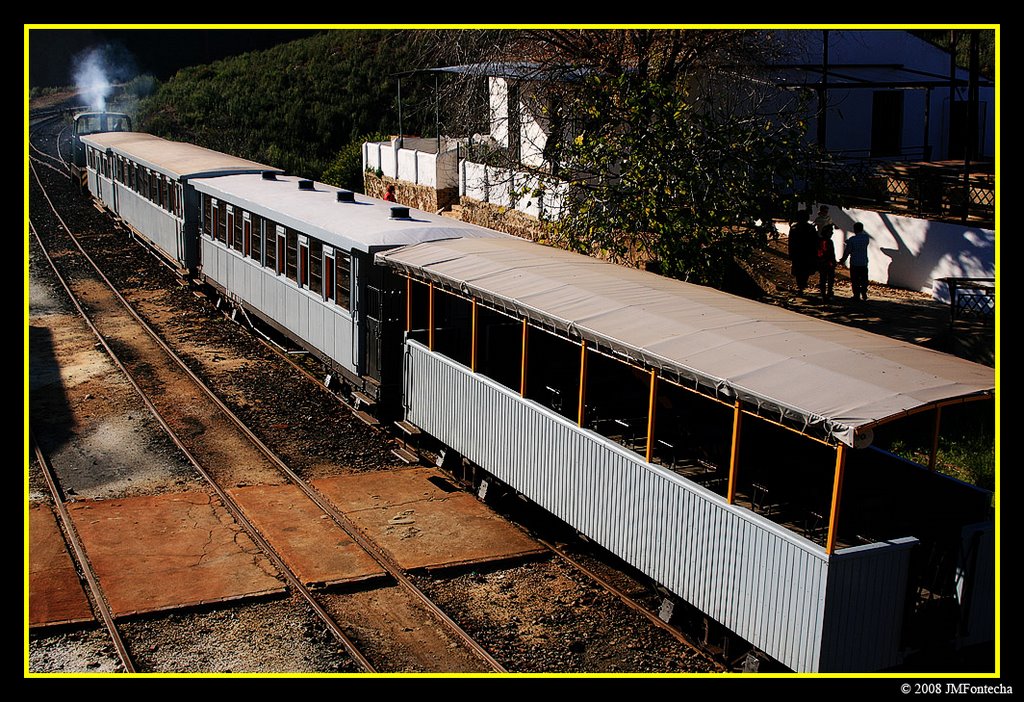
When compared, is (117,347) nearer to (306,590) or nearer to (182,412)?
(182,412)

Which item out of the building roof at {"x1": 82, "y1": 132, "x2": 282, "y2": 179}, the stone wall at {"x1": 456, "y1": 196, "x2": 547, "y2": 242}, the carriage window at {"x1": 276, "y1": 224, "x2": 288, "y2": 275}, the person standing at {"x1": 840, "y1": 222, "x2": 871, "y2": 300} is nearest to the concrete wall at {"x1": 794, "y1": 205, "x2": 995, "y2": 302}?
the person standing at {"x1": 840, "y1": 222, "x2": 871, "y2": 300}

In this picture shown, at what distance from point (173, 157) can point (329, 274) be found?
1125 centimetres

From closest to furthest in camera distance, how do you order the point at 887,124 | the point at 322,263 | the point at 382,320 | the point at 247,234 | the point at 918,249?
the point at 382,320, the point at 322,263, the point at 247,234, the point at 918,249, the point at 887,124

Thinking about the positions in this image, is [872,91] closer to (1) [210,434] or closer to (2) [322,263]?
(2) [322,263]

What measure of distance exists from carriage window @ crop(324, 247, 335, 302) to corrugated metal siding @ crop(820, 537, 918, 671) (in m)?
8.62

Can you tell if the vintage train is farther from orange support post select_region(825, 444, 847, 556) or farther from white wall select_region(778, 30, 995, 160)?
white wall select_region(778, 30, 995, 160)

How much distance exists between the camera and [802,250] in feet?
57.7

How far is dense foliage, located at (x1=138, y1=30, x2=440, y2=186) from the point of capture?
156 ft

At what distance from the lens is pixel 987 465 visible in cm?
1134

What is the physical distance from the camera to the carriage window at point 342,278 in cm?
1331

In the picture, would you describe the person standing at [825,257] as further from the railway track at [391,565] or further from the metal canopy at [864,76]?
the railway track at [391,565]

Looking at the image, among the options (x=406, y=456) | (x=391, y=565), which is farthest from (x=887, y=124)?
(x=391, y=565)

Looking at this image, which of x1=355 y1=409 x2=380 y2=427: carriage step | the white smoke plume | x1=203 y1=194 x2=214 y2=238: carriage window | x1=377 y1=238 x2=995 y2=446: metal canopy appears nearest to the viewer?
x1=377 y1=238 x2=995 y2=446: metal canopy

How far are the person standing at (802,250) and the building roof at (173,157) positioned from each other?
372 inches
